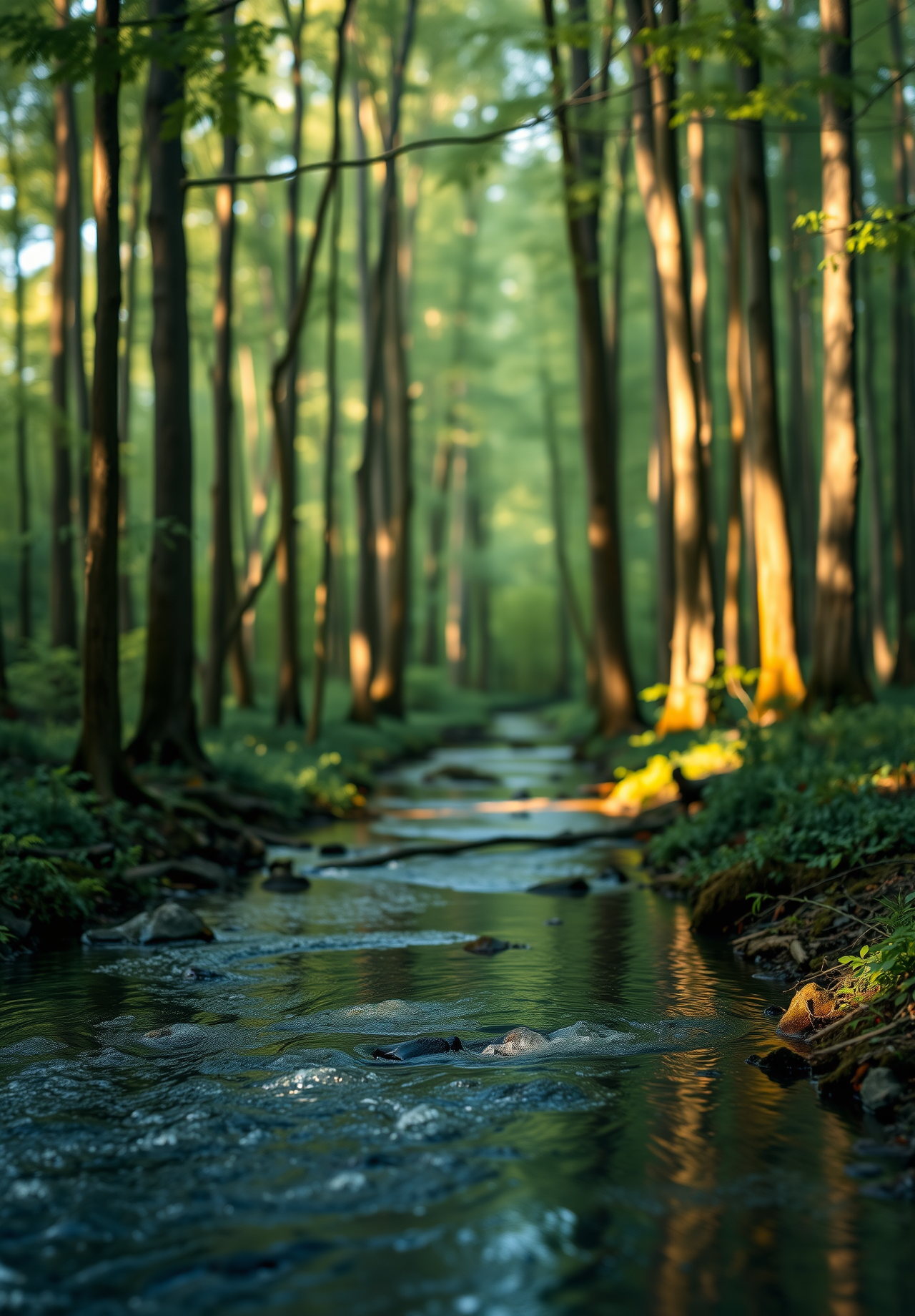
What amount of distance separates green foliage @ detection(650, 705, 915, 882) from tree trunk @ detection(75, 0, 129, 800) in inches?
195

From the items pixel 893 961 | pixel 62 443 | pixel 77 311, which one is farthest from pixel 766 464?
pixel 77 311

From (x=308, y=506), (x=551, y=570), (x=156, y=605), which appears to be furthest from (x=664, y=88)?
(x=551, y=570)

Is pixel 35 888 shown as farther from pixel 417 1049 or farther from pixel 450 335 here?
pixel 450 335

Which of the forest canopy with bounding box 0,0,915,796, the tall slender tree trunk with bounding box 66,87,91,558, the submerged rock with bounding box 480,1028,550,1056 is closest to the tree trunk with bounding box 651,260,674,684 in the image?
the forest canopy with bounding box 0,0,915,796

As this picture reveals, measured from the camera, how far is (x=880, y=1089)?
12.9ft

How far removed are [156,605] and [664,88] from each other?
9.46 meters

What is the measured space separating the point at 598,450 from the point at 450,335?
68.1 ft

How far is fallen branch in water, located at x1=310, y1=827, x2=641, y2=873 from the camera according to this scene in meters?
10.0

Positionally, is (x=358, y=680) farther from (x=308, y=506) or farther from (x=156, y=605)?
(x=308, y=506)

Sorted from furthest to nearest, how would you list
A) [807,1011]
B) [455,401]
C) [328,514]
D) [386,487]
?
[455,401], [386,487], [328,514], [807,1011]

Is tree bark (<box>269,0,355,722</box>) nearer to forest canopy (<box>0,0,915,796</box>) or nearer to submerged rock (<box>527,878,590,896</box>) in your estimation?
forest canopy (<box>0,0,915,796</box>)

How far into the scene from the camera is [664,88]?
14.8 metres

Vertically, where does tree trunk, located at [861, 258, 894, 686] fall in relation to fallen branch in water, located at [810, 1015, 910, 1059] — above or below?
above

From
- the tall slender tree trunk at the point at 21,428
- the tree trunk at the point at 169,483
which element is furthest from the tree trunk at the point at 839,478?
the tall slender tree trunk at the point at 21,428
